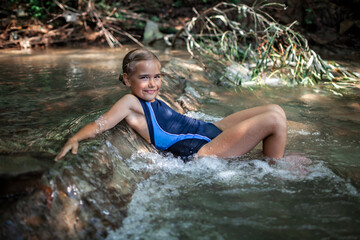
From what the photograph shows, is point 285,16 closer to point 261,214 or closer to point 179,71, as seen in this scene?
point 179,71

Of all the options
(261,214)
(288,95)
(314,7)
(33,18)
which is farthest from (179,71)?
(314,7)

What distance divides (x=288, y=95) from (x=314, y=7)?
682cm

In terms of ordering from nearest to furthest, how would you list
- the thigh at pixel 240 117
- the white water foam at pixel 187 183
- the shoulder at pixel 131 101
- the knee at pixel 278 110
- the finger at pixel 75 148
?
the white water foam at pixel 187 183
the finger at pixel 75 148
the shoulder at pixel 131 101
the knee at pixel 278 110
the thigh at pixel 240 117

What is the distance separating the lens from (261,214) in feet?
6.71

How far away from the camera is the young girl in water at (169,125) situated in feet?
8.70

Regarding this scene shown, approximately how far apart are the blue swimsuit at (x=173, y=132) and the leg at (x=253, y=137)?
0.12m

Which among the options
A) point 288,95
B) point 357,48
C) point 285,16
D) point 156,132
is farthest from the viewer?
point 285,16

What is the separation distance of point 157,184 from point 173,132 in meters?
0.56

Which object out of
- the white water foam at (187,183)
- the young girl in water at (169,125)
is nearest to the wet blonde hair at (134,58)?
the young girl in water at (169,125)

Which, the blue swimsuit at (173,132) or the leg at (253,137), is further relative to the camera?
the blue swimsuit at (173,132)

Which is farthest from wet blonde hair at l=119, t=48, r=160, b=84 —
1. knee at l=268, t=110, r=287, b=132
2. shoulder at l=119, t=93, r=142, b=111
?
knee at l=268, t=110, r=287, b=132

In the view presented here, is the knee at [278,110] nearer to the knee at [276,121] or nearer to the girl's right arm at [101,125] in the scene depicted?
the knee at [276,121]

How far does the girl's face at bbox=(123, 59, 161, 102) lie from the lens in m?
2.66

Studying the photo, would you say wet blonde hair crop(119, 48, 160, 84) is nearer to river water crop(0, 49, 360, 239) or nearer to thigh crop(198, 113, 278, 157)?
river water crop(0, 49, 360, 239)
